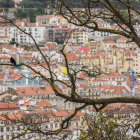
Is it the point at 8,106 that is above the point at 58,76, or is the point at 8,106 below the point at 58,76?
below

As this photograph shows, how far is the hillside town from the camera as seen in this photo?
4088 centimetres

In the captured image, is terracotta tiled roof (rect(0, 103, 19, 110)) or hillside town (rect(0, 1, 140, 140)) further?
terracotta tiled roof (rect(0, 103, 19, 110))

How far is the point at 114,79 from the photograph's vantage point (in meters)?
66.2

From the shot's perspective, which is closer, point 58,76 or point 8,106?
point 8,106

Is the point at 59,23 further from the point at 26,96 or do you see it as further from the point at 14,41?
the point at 26,96

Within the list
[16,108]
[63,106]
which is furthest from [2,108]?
[63,106]

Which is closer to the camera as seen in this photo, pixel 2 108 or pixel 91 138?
pixel 91 138

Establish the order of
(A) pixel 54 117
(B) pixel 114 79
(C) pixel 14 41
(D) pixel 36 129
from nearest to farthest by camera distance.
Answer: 1. (D) pixel 36 129
2. (A) pixel 54 117
3. (B) pixel 114 79
4. (C) pixel 14 41

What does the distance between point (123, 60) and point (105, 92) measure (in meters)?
17.8

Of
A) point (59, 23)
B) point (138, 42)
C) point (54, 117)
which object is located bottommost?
point (54, 117)

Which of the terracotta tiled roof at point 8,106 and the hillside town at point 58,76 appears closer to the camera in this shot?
the hillside town at point 58,76

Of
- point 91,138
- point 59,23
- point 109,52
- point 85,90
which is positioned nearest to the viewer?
point 91,138

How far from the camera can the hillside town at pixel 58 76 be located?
40875 mm

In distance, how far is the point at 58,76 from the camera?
2002 inches
